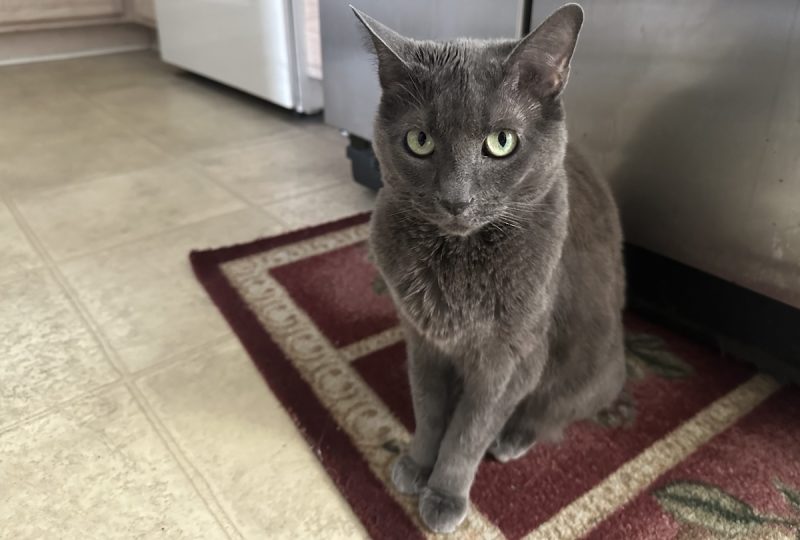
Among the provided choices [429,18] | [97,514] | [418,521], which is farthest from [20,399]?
[429,18]

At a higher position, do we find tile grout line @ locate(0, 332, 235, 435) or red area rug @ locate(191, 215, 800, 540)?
tile grout line @ locate(0, 332, 235, 435)

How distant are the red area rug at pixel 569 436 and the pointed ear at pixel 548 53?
0.54 meters

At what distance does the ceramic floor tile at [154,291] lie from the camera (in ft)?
3.72

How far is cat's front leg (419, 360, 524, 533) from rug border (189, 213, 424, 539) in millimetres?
39

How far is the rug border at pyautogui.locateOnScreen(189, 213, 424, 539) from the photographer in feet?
2.65

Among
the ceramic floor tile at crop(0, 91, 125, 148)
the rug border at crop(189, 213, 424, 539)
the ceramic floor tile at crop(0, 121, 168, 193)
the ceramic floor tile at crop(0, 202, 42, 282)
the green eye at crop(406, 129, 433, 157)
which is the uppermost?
the green eye at crop(406, 129, 433, 157)

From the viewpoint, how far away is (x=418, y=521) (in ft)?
2.63

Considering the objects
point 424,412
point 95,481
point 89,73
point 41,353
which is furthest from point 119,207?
point 89,73

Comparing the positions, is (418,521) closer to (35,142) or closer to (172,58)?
(35,142)

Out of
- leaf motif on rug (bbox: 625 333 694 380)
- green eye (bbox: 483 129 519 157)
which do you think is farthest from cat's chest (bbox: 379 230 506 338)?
leaf motif on rug (bbox: 625 333 694 380)

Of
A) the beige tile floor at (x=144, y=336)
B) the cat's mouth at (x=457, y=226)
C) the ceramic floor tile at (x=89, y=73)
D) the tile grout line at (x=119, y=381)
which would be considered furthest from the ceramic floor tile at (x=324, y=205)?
the ceramic floor tile at (x=89, y=73)

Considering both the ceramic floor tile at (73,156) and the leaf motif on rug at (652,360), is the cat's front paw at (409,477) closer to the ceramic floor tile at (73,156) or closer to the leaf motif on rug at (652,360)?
the leaf motif on rug at (652,360)

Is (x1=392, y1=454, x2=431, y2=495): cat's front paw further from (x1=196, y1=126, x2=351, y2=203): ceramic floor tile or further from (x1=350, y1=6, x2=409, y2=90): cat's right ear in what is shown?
(x1=196, y1=126, x2=351, y2=203): ceramic floor tile

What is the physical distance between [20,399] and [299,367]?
1.49 ft
